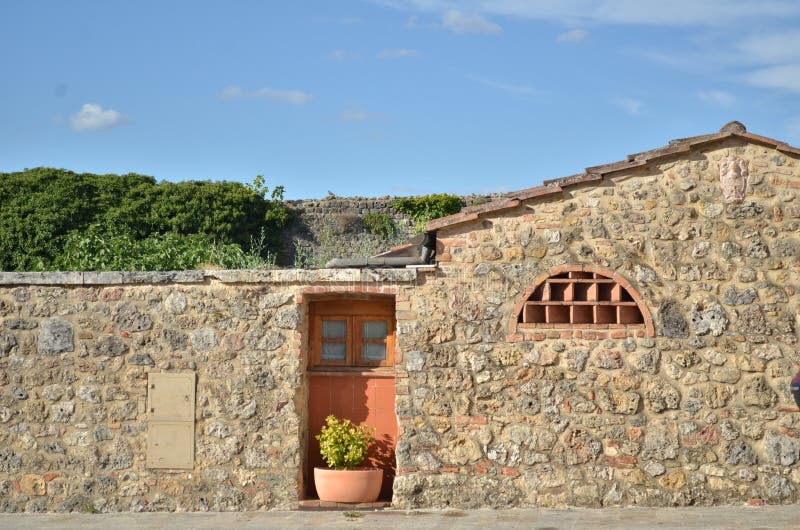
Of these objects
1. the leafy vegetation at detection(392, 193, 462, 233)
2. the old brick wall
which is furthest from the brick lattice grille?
the leafy vegetation at detection(392, 193, 462, 233)

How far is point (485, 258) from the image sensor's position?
33.3 feet

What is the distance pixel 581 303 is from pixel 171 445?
452cm

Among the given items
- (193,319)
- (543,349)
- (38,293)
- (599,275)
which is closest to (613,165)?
(599,275)

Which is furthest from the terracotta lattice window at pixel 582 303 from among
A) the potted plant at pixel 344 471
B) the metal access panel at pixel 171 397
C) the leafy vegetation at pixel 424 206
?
the leafy vegetation at pixel 424 206

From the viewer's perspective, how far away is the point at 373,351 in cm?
1084

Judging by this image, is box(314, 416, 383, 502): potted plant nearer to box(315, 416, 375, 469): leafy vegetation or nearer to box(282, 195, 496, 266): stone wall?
box(315, 416, 375, 469): leafy vegetation

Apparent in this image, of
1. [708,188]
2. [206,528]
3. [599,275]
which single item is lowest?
[206,528]

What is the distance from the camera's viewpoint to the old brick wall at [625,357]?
9.84 metres

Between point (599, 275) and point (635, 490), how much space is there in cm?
220

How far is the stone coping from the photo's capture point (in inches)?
400

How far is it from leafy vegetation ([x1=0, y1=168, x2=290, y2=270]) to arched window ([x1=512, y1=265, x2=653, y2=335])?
408 inches

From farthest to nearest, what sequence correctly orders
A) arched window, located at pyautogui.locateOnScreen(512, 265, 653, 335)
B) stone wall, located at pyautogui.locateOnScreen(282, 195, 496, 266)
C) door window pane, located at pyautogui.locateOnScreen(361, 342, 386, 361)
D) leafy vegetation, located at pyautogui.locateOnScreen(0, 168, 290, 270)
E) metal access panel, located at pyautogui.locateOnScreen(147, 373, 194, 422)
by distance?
stone wall, located at pyautogui.locateOnScreen(282, 195, 496, 266), leafy vegetation, located at pyautogui.locateOnScreen(0, 168, 290, 270), door window pane, located at pyautogui.locateOnScreen(361, 342, 386, 361), metal access panel, located at pyautogui.locateOnScreen(147, 373, 194, 422), arched window, located at pyautogui.locateOnScreen(512, 265, 653, 335)

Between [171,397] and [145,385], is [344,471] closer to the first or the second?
[171,397]

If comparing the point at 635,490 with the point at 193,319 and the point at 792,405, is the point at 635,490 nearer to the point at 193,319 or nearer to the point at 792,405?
the point at 792,405
